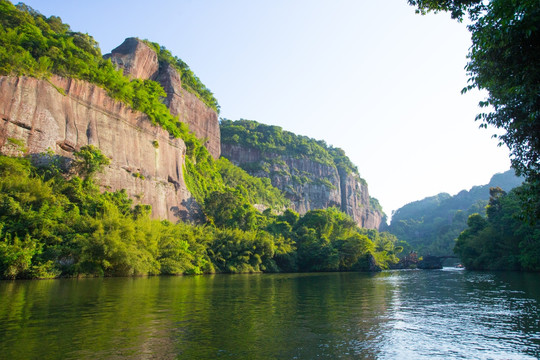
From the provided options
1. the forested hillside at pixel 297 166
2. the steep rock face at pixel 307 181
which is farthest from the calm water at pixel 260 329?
the steep rock face at pixel 307 181

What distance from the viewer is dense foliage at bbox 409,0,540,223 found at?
26.8 ft

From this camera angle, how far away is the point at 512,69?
9438 millimetres

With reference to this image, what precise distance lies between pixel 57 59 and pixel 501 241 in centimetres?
6270

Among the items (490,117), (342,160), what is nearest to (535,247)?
(490,117)

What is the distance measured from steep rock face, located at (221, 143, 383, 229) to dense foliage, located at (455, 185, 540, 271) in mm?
56563

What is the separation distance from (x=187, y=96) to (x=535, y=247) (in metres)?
65.0

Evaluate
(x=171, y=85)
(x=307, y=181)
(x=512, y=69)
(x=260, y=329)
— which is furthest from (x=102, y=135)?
(x=307, y=181)

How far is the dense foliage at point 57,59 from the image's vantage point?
122 feet

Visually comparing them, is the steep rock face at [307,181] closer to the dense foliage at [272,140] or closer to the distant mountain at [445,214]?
the dense foliage at [272,140]

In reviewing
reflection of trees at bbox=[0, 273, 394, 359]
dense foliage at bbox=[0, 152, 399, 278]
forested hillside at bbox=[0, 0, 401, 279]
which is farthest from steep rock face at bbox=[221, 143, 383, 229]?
reflection of trees at bbox=[0, 273, 394, 359]

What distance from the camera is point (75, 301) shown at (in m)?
13.9

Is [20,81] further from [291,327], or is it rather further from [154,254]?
[291,327]

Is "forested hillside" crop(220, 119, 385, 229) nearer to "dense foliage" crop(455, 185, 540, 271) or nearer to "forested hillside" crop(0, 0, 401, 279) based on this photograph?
"forested hillside" crop(0, 0, 401, 279)

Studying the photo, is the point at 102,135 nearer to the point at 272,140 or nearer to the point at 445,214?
the point at 272,140
